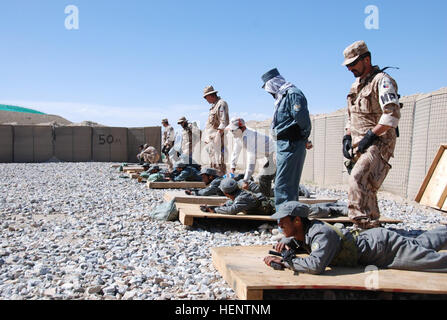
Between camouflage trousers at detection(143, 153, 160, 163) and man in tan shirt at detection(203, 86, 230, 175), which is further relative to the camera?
camouflage trousers at detection(143, 153, 160, 163)

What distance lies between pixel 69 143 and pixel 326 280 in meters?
22.2

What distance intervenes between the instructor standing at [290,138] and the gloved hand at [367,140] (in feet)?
2.55

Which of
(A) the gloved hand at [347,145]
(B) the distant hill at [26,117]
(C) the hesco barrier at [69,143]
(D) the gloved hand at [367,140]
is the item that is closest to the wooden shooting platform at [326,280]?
(D) the gloved hand at [367,140]

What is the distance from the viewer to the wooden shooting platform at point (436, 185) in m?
7.41

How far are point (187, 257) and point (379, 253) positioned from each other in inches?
77.6

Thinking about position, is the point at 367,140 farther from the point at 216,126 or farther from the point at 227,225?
the point at 216,126

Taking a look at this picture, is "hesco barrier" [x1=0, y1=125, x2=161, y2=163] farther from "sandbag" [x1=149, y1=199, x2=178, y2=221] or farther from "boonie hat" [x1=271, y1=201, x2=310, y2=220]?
"boonie hat" [x1=271, y1=201, x2=310, y2=220]

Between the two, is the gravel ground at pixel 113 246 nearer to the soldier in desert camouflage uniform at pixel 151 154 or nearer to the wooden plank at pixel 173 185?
the wooden plank at pixel 173 185

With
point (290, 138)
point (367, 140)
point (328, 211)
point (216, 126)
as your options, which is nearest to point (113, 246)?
point (290, 138)

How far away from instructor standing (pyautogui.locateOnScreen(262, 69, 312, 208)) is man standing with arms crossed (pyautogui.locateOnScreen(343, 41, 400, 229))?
0.65m

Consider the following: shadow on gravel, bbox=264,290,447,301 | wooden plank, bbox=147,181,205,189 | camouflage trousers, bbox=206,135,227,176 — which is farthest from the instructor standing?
wooden plank, bbox=147,181,205,189

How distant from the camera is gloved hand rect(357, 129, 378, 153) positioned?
4219 mm
